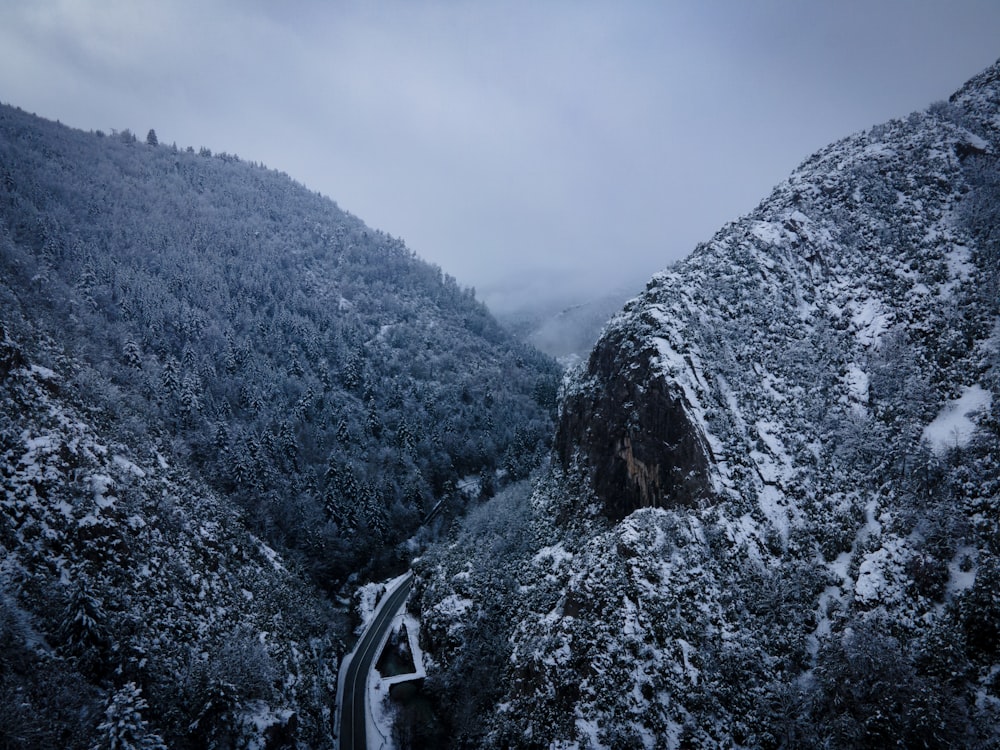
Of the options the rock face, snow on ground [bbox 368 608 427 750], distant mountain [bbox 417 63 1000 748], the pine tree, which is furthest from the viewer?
snow on ground [bbox 368 608 427 750]

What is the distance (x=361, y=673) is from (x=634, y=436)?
3325 centimetres

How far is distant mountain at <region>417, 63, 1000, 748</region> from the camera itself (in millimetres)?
24297

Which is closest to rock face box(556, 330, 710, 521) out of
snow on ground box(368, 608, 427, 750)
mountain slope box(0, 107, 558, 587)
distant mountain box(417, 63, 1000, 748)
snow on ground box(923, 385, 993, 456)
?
distant mountain box(417, 63, 1000, 748)

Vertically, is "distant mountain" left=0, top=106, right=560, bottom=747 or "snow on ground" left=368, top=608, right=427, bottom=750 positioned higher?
"distant mountain" left=0, top=106, right=560, bottom=747

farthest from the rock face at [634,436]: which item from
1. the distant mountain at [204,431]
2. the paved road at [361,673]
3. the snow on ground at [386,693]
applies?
the distant mountain at [204,431]

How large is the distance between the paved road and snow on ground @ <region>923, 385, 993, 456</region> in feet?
148

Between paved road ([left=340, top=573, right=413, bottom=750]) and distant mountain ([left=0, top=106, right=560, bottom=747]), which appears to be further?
paved road ([left=340, top=573, right=413, bottom=750])

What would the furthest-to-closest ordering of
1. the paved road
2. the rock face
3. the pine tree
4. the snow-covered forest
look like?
the paved road, the rock face, the snow-covered forest, the pine tree

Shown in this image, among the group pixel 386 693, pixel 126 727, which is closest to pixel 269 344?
pixel 386 693

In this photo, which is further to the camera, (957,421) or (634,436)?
(634,436)

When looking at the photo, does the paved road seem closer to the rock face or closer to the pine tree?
the pine tree

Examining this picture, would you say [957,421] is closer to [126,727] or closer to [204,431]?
[126,727]

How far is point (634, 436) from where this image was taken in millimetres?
40031

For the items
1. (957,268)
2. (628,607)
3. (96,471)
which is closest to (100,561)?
(96,471)
